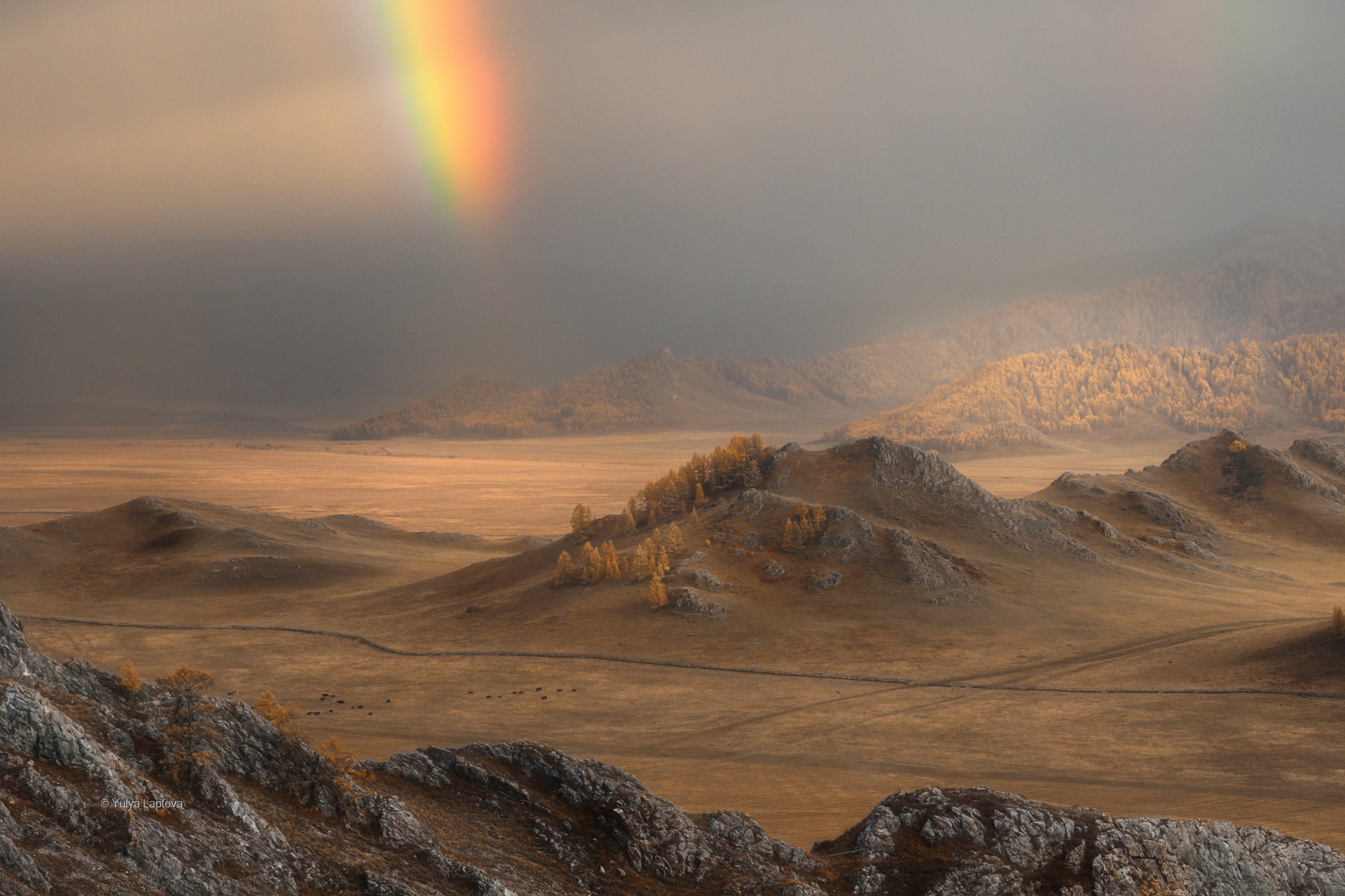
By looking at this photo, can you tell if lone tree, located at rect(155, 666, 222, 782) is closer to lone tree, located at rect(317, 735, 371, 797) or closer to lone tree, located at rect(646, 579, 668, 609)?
lone tree, located at rect(317, 735, 371, 797)

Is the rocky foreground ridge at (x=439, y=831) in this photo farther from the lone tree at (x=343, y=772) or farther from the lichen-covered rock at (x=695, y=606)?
the lichen-covered rock at (x=695, y=606)

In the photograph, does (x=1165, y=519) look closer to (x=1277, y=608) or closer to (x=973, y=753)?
(x=1277, y=608)

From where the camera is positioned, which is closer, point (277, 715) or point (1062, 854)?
point (277, 715)

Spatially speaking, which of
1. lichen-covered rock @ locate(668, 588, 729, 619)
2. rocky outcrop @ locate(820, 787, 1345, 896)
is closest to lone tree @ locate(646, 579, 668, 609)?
lichen-covered rock @ locate(668, 588, 729, 619)

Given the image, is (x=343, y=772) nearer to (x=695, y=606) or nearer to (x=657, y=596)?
(x=695, y=606)

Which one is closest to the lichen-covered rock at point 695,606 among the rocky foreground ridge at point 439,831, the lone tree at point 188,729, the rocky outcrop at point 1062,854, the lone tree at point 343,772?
the rocky foreground ridge at point 439,831

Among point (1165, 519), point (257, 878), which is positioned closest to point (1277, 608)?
point (1165, 519)

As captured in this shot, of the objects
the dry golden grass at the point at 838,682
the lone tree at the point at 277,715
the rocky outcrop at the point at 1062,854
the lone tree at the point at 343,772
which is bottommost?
the dry golden grass at the point at 838,682

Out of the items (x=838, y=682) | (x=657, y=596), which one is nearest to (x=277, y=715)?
(x=838, y=682)
